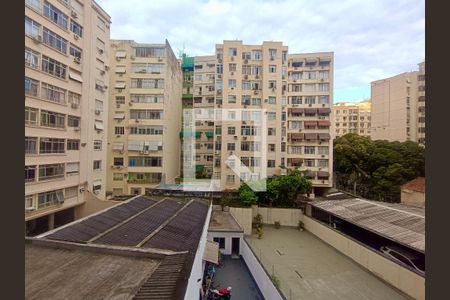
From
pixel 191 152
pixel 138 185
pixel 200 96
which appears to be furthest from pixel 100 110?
pixel 200 96

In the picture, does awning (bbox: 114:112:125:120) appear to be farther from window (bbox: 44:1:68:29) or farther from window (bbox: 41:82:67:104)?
window (bbox: 44:1:68:29)

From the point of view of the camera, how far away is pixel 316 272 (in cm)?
1106

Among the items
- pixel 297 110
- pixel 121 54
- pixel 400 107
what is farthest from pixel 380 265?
pixel 400 107

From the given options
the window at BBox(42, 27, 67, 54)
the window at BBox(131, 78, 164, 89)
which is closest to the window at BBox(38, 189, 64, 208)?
the window at BBox(42, 27, 67, 54)

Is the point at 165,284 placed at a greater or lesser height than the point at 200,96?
lesser

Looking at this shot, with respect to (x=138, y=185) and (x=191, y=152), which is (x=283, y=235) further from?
(x=191, y=152)

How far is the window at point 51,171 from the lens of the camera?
12695 millimetres

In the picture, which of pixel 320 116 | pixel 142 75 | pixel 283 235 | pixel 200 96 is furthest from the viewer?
pixel 200 96

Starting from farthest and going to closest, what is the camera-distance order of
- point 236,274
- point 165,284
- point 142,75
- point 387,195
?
point 142,75 < point 387,195 < point 236,274 < point 165,284

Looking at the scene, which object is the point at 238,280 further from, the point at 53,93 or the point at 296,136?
the point at 296,136

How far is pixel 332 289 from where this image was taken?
31.6ft

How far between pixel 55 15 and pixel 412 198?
24514 millimetres

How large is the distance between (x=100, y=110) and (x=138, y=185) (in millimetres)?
6769

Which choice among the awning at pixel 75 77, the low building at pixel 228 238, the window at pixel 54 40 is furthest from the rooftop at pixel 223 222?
the window at pixel 54 40
